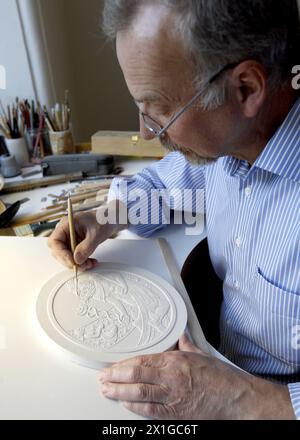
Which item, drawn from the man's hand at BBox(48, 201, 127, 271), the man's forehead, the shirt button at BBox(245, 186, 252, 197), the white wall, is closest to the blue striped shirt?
the shirt button at BBox(245, 186, 252, 197)

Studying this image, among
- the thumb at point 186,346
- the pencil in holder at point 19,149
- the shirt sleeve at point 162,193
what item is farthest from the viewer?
the pencil in holder at point 19,149

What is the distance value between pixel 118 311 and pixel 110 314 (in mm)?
19

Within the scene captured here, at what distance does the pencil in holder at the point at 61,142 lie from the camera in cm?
141

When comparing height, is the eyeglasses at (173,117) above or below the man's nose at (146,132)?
above

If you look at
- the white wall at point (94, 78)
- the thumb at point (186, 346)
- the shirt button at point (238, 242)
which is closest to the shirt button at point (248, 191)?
the shirt button at point (238, 242)

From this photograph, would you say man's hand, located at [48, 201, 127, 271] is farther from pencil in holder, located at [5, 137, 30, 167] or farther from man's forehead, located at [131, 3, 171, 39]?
pencil in holder, located at [5, 137, 30, 167]

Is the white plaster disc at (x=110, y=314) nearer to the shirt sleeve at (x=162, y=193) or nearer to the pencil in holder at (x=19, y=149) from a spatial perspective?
the shirt sleeve at (x=162, y=193)

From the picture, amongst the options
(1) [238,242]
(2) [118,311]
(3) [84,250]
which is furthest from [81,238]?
(1) [238,242]

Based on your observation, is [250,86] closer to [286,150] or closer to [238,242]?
[286,150]

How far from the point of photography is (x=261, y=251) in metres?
0.83

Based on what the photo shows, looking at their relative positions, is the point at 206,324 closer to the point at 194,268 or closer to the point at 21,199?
the point at 194,268

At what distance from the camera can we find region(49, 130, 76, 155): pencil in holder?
4.63 feet
